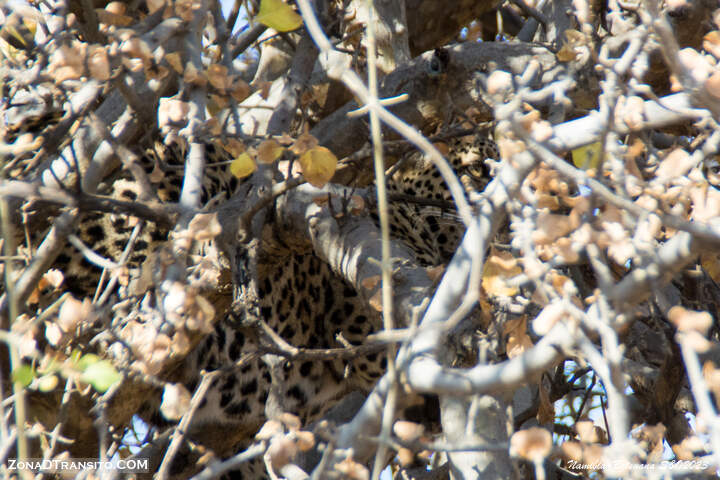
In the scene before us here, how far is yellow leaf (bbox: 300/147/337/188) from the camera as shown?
2152 millimetres

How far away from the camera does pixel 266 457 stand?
6.24ft

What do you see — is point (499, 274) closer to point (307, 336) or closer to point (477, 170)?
point (307, 336)

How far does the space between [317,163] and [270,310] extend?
187 cm

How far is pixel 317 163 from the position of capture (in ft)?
7.10

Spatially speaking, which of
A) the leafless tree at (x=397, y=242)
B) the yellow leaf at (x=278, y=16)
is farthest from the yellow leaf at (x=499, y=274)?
the yellow leaf at (x=278, y=16)

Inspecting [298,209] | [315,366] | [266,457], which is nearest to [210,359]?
[315,366]

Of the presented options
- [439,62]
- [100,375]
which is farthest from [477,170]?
[100,375]

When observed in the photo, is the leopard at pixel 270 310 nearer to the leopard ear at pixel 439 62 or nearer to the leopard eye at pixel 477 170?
the leopard eye at pixel 477 170

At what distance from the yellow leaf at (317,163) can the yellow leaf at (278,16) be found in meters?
0.35

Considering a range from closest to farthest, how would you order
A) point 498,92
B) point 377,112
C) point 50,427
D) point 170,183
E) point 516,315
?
point 377,112, point 498,92, point 516,315, point 50,427, point 170,183

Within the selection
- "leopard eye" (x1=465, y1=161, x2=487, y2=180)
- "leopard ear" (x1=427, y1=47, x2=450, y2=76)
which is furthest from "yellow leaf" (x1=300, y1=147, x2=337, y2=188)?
"leopard eye" (x1=465, y1=161, x2=487, y2=180)

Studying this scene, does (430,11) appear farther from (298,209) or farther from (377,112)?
(377,112)

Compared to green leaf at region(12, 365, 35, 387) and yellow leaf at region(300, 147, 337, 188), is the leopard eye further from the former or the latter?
green leaf at region(12, 365, 35, 387)

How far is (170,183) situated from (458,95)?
4.32 ft
